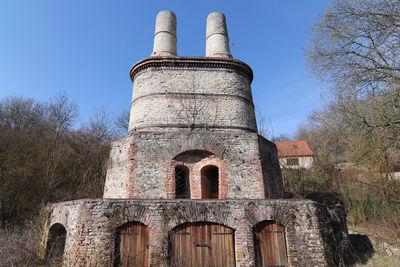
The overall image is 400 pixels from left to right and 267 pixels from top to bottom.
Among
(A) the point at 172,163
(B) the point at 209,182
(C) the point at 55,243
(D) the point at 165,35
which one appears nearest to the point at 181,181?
(A) the point at 172,163

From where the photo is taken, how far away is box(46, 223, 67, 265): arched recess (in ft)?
23.7

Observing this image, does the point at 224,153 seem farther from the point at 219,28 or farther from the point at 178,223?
the point at 219,28

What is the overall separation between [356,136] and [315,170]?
1136cm

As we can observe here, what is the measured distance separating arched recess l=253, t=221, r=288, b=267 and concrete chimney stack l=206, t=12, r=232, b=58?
8.15m

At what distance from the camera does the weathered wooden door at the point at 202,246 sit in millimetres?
6328

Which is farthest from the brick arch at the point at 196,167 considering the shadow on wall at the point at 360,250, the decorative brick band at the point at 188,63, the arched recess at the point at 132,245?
the shadow on wall at the point at 360,250

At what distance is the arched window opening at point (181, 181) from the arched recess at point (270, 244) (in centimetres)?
323

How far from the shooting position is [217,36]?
39.8ft

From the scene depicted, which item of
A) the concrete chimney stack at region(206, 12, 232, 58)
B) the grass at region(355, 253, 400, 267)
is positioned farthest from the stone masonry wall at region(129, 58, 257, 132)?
the grass at region(355, 253, 400, 267)

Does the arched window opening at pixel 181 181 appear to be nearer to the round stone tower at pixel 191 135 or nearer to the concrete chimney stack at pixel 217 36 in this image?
the round stone tower at pixel 191 135

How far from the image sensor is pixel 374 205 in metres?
10.6

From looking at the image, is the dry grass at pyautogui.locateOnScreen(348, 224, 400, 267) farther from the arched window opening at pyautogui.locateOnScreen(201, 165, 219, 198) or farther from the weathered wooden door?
the arched window opening at pyautogui.locateOnScreen(201, 165, 219, 198)

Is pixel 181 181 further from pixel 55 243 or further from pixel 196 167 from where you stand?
pixel 55 243

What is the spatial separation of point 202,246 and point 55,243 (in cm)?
474
